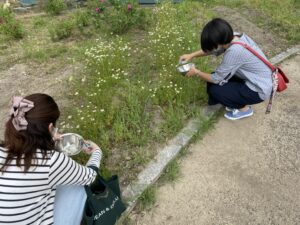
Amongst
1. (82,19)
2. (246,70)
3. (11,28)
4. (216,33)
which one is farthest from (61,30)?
(246,70)

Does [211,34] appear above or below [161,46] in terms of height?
above

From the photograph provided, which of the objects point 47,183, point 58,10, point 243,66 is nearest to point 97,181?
point 47,183

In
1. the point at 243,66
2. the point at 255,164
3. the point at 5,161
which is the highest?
the point at 5,161

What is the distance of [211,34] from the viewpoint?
3.35 metres

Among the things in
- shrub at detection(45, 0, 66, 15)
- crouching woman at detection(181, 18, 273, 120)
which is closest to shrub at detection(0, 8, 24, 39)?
shrub at detection(45, 0, 66, 15)

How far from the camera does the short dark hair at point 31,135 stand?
219 centimetres

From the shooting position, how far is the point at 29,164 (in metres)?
2.19

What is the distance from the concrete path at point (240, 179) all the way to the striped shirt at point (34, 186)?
0.89 m

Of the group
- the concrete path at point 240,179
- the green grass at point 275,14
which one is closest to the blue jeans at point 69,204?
the concrete path at point 240,179

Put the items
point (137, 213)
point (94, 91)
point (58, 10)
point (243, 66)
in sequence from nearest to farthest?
point (137, 213) → point (243, 66) → point (94, 91) → point (58, 10)

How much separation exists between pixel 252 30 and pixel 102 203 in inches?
191

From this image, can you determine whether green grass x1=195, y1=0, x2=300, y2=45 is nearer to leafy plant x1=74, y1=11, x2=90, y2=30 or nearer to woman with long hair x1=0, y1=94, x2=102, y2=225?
leafy plant x1=74, y1=11, x2=90, y2=30

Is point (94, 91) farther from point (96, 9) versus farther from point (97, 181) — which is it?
point (96, 9)

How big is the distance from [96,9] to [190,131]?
→ 3.31m
